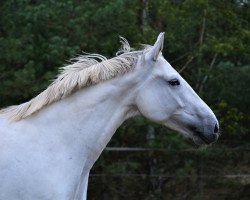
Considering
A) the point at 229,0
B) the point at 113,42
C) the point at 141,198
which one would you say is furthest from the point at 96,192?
the point at 229,0

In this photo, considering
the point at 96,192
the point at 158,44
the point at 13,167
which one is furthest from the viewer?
the point at 96,192

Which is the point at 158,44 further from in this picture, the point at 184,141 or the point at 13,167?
the point at 184,141

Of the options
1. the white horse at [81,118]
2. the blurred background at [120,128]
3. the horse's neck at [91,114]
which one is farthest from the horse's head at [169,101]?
the blurred background at [120,128]

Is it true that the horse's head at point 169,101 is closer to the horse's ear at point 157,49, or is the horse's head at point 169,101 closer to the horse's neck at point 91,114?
the horse's ear at point 157,49

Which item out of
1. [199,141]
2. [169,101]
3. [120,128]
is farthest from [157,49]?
[120,128]

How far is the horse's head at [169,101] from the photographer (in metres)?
4.45

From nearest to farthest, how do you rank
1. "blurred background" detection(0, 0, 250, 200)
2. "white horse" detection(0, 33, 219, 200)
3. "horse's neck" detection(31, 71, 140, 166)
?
"white horse" detection(0, 33, 219, 200) < "horse's neck" detection(31, 71, 140, 166) < "blurred background" detection(0, 0, 250, 200)

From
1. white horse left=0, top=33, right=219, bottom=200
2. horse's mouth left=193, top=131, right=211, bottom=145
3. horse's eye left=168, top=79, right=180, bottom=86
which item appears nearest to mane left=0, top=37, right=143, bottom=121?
white horse left=0, top=33, right=219, bottom=200

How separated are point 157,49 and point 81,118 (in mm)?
677

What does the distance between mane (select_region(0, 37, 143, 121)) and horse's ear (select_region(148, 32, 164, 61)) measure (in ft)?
0.41

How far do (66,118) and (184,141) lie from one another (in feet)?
16.5

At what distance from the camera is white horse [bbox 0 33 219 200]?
4078 millimetres

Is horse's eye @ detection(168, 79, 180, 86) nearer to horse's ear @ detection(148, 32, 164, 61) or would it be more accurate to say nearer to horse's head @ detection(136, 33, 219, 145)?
horse's head @ detection(136, 33, 219, 145)

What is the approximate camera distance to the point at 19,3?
8.86 meters
